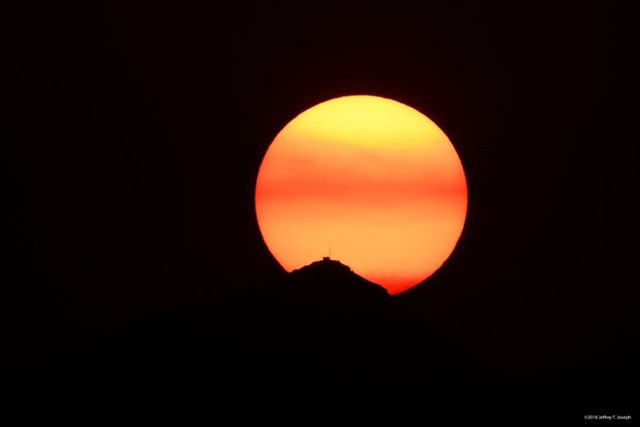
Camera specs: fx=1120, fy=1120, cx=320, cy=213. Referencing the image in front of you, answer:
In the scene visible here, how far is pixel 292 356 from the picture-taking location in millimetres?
3816

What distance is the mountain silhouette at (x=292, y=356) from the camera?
3.66 meters

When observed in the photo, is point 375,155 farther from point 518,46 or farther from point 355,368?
point 355,368

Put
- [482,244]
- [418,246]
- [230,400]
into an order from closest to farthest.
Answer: [230,400] → [418,246] → [482,244]

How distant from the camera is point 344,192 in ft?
22.9

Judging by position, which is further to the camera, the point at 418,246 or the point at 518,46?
the point at 518,46

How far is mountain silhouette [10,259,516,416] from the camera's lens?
3658 mm

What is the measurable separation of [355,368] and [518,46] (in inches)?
185

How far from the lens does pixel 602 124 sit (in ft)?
26.5

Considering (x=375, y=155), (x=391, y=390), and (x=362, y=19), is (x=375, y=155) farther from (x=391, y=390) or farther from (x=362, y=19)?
(x=391, y=390)

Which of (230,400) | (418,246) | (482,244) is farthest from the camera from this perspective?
(482,244)

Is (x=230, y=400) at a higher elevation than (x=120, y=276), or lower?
lower

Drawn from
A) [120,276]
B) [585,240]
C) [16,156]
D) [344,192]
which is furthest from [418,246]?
[16,156]

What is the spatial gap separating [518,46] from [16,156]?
3.69m

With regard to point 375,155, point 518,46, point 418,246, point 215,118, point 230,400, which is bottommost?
point 230,400
